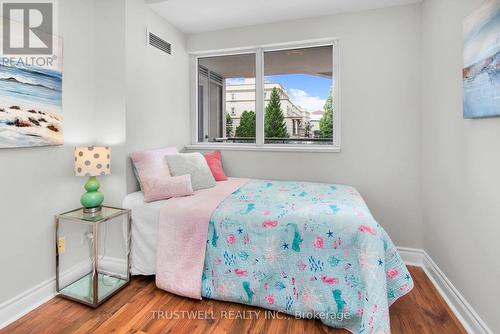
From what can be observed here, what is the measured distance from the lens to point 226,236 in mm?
2014

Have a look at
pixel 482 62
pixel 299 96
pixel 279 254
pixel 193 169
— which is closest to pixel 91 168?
pixel 193 169

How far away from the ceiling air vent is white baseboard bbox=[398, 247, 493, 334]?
3.21 metres

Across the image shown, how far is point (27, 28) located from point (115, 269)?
200cm

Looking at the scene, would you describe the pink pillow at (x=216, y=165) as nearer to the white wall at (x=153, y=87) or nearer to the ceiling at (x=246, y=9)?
the white wall at (x=153, y=87)

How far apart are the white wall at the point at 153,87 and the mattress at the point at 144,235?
1.15 ft

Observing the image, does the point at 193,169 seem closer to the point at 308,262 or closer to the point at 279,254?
the point at 279,254

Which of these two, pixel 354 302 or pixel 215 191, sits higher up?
pixel 215 191

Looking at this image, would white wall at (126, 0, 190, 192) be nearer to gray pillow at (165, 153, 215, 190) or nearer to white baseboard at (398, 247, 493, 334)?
gray pillow at (165, 153, 215, 190)

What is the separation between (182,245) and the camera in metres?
2.11

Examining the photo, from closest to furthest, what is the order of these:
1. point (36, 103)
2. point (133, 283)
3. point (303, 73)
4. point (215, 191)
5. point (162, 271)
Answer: point (36, 103) < point (162, 271) < point (133, 283) < point (215, 191) < point (303, 73)

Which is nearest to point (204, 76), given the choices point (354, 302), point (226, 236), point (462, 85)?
point (226, 236)

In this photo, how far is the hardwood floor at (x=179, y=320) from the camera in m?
1.77

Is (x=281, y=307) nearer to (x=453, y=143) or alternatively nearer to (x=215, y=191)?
(x=215, y=191)

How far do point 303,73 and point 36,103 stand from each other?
251 cm
